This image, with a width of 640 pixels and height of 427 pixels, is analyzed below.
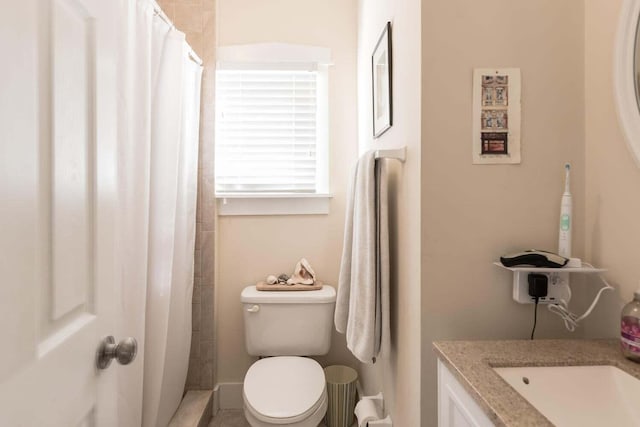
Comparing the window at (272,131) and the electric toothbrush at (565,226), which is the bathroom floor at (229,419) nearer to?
the window at (272,131)

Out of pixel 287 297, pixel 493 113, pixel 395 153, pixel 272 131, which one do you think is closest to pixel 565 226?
pixel 493 113

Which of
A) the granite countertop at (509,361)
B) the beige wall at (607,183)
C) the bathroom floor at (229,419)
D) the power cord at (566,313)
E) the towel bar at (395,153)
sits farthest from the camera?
the bathroom floor at (229,419)

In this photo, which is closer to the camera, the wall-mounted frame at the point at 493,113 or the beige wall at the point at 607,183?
the beige wall at the point at 607,183

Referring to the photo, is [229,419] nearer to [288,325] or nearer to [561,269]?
[288,325]

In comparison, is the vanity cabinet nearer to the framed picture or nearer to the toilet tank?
the framed picture

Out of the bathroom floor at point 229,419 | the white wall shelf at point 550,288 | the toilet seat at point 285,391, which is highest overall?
the white wall shelf at point 550,288

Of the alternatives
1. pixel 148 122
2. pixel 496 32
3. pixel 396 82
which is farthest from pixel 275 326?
pixel 496 32

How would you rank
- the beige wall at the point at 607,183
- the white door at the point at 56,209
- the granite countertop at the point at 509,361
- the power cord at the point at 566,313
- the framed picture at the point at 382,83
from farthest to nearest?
the framed picture at the point at 382,83 → the power cord at the point at 566,313 → the beige wall at the point at 607,183 → the granite countertop at the point at 509,361 → the white door at the point at 56,209

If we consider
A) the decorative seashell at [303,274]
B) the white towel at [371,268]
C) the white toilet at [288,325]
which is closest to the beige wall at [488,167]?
the white towel at [371,268]

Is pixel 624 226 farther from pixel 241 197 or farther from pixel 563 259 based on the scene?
pixel 241 197

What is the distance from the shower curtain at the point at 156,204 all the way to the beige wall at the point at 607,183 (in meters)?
1.38

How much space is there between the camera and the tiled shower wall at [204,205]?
198cm

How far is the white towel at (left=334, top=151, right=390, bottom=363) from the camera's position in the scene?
4.17 ft

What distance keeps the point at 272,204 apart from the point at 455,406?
1456 mm
